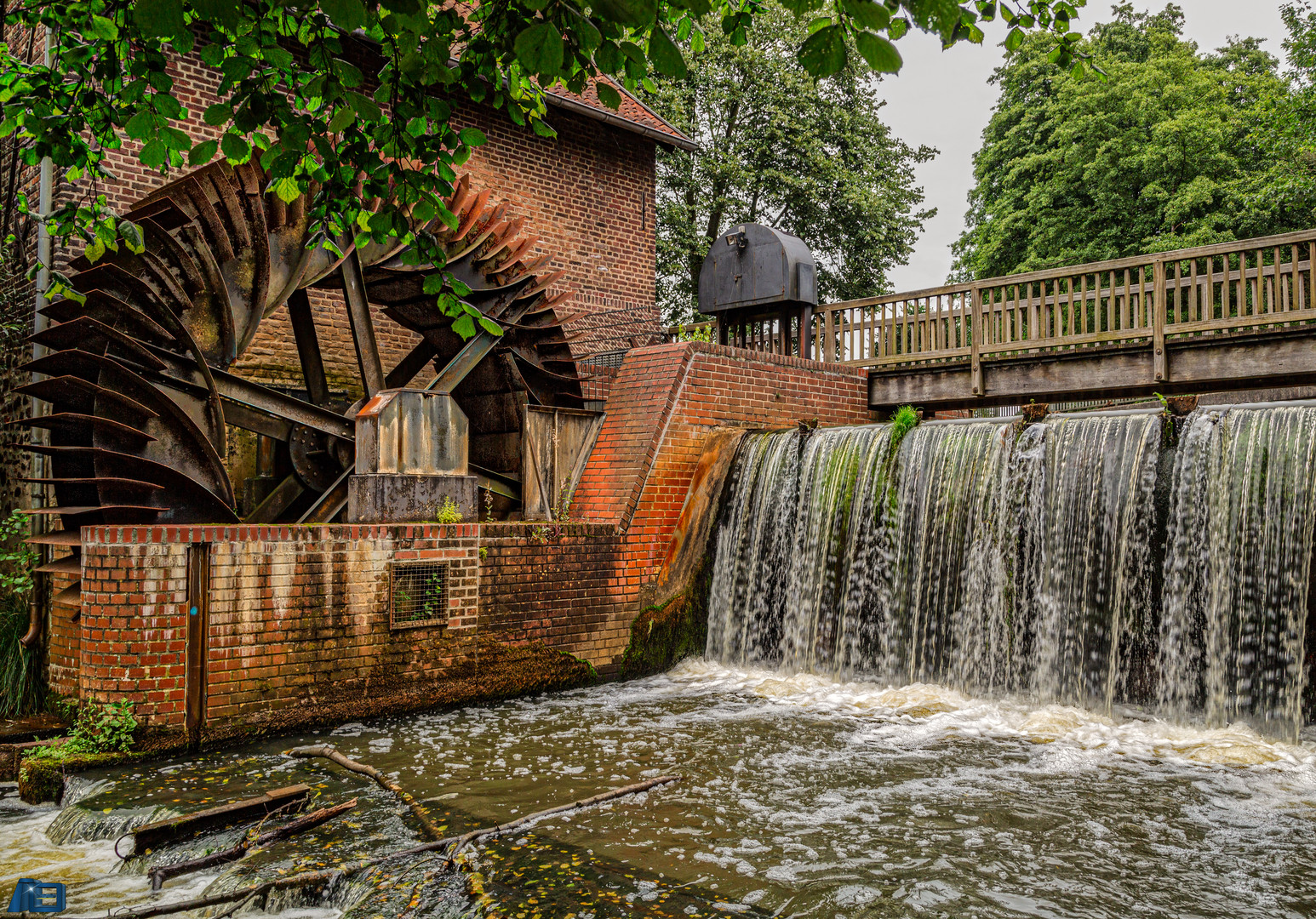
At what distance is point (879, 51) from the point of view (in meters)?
2.17

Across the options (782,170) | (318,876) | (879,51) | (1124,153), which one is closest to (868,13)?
(879,51)

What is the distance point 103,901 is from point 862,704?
482 cm

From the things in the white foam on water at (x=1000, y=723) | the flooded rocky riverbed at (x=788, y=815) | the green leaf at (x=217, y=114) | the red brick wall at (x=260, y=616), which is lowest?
the white foam on water at (x=1000, y=723)

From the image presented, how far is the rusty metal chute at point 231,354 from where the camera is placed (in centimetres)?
636

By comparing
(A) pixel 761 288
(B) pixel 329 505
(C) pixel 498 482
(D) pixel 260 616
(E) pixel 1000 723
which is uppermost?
(A) pixel 761 288

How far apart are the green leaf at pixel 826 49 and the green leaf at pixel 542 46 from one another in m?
0.61

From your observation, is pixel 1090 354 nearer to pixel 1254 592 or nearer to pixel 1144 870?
pixel 1254 592

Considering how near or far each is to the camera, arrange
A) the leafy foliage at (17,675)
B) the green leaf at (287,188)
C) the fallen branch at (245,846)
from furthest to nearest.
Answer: the leafy foliage at (17,675) < the fallen branch at (245,846) < the green leaf at (287,188)

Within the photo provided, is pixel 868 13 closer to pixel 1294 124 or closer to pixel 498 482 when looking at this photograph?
pixel 498 482

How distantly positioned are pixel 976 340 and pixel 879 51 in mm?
8152

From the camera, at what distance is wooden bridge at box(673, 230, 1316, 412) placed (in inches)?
316

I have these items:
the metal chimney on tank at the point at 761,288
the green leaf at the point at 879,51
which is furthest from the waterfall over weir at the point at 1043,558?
the green leaf at the point at 879,51

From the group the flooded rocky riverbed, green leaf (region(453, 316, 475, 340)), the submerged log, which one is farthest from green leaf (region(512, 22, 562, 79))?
the submerged log

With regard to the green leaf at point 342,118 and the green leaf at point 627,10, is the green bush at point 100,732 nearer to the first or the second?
the green leaf at point 342,118
